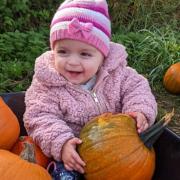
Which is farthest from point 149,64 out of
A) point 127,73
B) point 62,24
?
point 62,24

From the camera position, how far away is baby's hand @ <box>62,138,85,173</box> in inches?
87.0

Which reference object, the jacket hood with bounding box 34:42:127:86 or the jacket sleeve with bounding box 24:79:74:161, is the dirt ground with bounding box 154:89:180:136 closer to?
the jacket hood with bounding box 34:42:127:86

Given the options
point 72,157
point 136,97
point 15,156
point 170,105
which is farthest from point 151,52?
point 15,156

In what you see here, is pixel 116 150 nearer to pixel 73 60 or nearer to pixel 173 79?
pixel 73 60

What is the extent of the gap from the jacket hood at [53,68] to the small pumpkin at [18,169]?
52cm

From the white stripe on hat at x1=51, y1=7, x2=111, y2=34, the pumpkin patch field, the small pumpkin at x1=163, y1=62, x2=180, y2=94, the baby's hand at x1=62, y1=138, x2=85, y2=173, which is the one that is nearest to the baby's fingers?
the baby's hand at x1=62, y1=138, x2=85, y2=173

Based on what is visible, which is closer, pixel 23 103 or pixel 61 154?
pixel 61 154

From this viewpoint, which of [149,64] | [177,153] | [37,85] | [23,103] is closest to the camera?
[177,153]

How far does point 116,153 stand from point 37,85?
0.58 meters

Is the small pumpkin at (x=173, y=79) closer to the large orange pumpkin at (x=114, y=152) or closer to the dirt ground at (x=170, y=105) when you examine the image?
the dirt ground at (x=170, y=105)

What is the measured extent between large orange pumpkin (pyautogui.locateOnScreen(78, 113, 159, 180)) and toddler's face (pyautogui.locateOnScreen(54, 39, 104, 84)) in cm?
29

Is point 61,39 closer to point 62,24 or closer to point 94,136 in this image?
point 62,24

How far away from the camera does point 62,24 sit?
2395 mm

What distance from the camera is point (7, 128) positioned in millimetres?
2305
